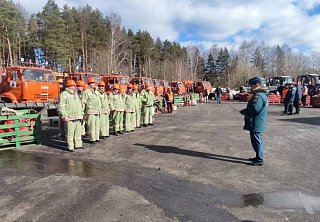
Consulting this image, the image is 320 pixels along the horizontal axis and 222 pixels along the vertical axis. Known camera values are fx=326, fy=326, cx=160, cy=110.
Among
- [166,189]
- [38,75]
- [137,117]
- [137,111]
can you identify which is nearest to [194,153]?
[166,189]

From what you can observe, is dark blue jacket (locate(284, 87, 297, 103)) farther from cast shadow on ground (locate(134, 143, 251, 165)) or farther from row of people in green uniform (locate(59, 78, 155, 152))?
cast shadow on ground (locate(134, 143, 251, 165))

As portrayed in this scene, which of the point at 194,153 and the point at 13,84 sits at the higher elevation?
the point at 13,84

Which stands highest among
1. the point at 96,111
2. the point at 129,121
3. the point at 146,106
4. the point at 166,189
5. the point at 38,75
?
the point at 38,75

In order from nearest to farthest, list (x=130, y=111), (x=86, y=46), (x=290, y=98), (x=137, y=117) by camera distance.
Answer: (x=130, y=111), (x=137, y=117), (x=290, y=98), (x=86, y=46)

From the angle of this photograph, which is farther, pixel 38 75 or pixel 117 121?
pixel 38 75

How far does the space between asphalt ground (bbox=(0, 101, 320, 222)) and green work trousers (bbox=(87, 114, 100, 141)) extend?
1.20 feet

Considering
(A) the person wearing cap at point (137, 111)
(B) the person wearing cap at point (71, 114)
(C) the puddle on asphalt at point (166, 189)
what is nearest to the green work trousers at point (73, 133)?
(B) the person wearing cap at point (71, 114)

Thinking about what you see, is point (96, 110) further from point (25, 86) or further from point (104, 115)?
point (25, 86)

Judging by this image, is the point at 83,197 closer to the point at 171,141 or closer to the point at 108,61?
the point at 171,141

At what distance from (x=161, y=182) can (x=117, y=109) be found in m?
6.18

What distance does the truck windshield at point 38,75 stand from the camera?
14970mm

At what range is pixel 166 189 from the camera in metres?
5.93

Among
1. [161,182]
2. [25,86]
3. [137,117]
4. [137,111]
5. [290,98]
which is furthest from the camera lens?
[290,98]

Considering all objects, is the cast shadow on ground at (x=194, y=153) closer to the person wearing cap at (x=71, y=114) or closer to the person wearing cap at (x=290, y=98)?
the person wearing cap at (x=71, y=114)
